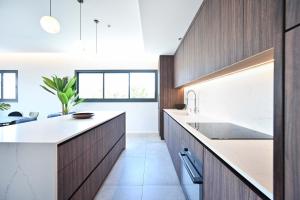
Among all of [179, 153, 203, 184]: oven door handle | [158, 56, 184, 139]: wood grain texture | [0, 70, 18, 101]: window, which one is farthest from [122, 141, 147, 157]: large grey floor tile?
[0, 70, 18, 101]: window

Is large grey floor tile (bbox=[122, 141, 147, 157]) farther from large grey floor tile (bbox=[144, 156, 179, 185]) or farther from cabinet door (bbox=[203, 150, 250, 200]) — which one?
cabinet door (bbox=[203, 150, 250, 200])

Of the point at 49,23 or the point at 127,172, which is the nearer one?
the point at 49,23

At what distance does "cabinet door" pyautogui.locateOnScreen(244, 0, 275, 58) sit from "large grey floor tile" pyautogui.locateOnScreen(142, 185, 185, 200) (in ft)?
6.35

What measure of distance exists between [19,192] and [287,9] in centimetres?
186

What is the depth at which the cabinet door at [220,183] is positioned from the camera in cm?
88

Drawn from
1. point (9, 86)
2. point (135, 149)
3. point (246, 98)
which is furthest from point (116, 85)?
point (246, 98)

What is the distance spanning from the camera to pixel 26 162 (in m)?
1.36

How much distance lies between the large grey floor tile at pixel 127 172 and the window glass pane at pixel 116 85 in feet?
10.4

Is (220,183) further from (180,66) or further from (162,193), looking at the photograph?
(180,66)

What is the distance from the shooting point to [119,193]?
244cm

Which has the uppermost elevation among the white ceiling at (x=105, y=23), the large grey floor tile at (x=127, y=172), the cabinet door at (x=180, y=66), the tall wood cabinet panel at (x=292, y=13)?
the white ceiling at (x=105, y=23)

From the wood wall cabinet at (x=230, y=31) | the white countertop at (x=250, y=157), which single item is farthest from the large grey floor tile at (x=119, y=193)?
the wood wall cabinet at (x=230, y=31)

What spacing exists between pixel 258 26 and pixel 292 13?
626 mm

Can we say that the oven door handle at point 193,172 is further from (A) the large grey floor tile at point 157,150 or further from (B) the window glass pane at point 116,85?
(B) the window glass pane at point 116,85
